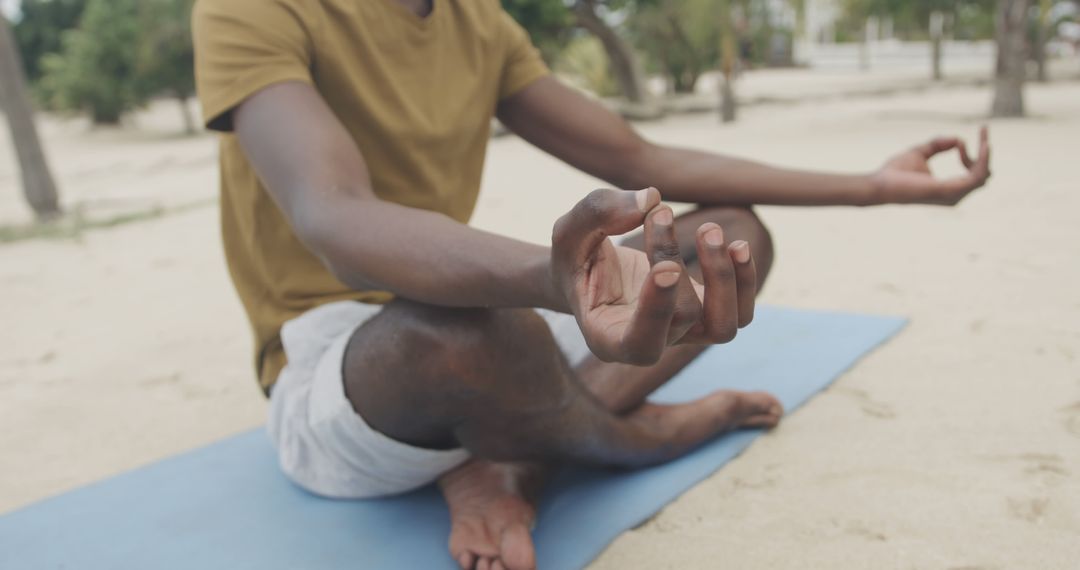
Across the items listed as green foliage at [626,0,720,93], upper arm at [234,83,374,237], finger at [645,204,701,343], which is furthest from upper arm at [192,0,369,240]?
green foliage at [626,0,720,93]

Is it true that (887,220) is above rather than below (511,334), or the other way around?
below

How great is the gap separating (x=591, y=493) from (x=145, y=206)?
6396 millimetres

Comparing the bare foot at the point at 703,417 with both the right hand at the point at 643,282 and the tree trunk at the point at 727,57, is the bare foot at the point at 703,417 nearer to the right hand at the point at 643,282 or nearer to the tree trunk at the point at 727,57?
the right hand at the point at 643,282

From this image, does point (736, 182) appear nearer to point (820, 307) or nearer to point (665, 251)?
point (665, 251)

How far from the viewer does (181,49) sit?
1395cm

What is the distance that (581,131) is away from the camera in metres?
1.84

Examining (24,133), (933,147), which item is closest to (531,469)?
(933,147)

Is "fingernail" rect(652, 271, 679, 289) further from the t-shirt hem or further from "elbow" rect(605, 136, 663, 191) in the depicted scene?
"elbow" rect(605, 136, 663, 191)

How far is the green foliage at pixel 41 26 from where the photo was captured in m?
21.8

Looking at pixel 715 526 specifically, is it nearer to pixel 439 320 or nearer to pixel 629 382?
pixel 629 382

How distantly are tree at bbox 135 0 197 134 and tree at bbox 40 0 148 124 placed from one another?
2.33 ft

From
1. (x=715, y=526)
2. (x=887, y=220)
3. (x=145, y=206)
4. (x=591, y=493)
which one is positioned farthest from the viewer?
(x=145, y=206)

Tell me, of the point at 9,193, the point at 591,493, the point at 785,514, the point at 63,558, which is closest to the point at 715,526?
the point at 785,514

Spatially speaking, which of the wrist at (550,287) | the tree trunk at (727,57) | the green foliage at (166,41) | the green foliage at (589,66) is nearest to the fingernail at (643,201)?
the wrist at (550,287)
